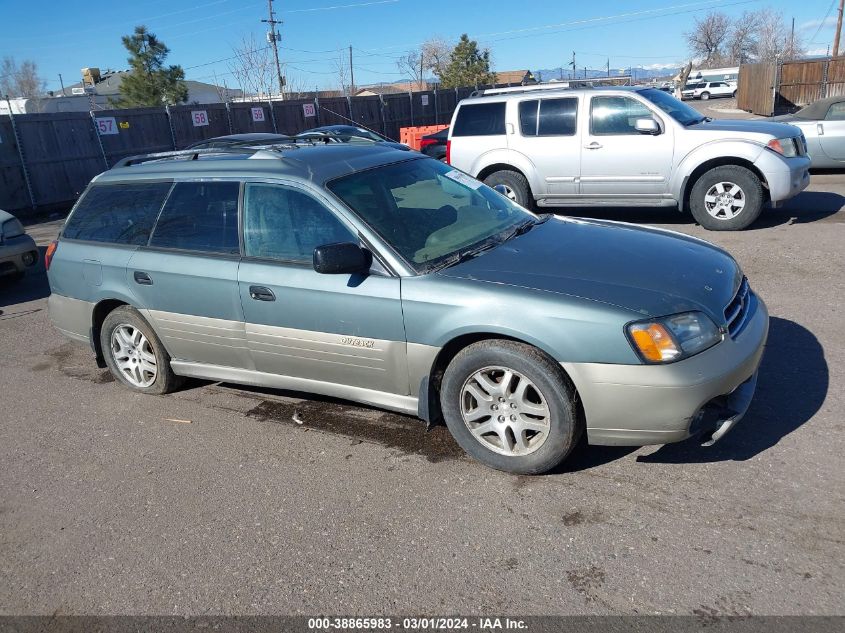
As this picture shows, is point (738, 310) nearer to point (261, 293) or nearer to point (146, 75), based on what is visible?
point (261, 293)

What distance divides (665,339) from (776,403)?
55.5 inches

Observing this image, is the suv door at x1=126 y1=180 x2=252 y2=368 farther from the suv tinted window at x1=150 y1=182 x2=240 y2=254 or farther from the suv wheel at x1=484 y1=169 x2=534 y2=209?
the suv wheel at x1=484 y1=169 x2=534 y2=209

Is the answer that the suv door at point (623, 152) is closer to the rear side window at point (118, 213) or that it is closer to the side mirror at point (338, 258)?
the rear side window at point (118, 213)

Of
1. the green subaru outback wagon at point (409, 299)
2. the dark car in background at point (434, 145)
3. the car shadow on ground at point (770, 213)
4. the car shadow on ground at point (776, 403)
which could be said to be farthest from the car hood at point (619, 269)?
the dark car in background at point (434, 145)

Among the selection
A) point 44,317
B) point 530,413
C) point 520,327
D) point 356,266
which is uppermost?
point 356,266

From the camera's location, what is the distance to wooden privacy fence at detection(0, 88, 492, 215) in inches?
626

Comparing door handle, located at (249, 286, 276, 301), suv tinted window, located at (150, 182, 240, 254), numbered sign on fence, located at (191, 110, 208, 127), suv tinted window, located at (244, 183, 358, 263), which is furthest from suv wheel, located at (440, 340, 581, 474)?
numbered sign on fence, located at (191, 110, 208, 127)

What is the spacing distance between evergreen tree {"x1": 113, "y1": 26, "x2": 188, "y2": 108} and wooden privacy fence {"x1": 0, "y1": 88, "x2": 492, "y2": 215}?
10070mm

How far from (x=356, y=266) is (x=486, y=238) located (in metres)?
0.93

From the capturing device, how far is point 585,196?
9.59 m

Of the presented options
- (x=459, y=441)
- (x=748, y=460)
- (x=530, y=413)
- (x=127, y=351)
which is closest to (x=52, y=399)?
(x=127, y=351)

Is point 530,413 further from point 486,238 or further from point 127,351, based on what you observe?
→ point 127,351

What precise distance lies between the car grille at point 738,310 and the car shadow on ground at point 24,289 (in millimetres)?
7794

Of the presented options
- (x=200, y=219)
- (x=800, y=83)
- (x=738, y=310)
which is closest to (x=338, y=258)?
(x=200, y=219)
